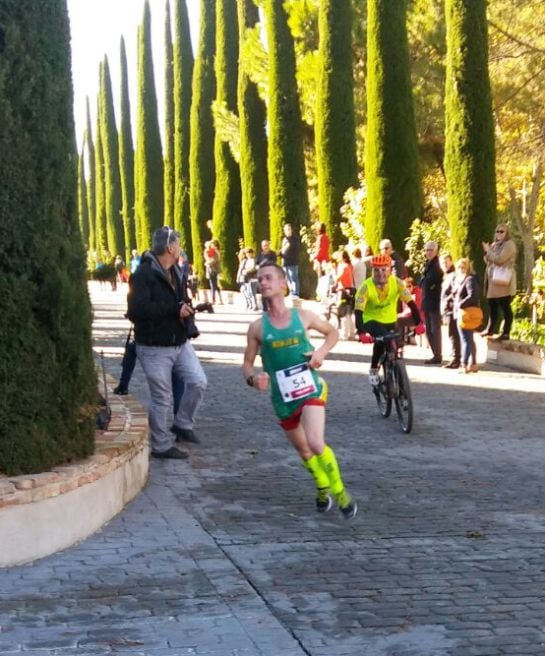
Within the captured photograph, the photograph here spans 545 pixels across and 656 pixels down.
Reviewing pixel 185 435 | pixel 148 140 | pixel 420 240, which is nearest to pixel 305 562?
pixel 185 435

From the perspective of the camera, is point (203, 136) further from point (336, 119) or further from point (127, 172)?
point (127, 172)

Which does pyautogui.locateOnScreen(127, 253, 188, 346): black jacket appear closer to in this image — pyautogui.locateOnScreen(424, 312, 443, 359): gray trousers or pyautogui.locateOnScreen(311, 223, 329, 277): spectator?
pyautogui.locateOnScreen(424, 312, 443, 359): gray trousers

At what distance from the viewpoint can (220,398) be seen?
13500 millimetres

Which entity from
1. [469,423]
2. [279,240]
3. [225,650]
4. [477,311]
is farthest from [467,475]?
[279,240]

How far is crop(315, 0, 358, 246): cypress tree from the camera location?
97.2 ft

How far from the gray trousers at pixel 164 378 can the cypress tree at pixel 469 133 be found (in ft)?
37.9

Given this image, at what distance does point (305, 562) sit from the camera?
6.33 m

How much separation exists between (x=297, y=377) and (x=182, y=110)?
48653 mm

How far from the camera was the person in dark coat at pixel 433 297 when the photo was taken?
17.2 m

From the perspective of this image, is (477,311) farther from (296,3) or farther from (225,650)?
(296,3)

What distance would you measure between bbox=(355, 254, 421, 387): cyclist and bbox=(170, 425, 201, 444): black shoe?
2227 millimetres

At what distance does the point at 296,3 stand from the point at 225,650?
96.9ft

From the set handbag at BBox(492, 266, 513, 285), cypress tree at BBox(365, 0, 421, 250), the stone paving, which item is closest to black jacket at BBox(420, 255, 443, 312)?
handbag at BBox(492, 266, 513, 285)

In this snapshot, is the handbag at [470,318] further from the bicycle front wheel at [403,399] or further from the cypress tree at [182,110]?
the cypress tree at [182,110]
